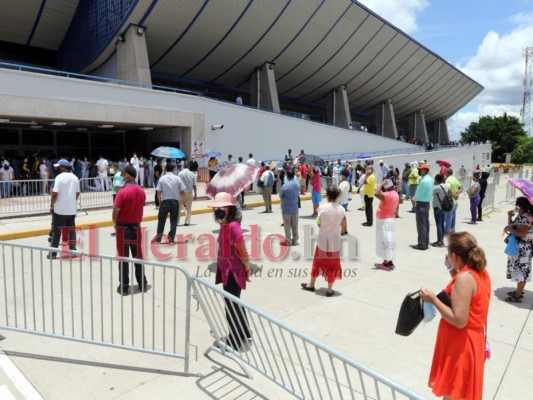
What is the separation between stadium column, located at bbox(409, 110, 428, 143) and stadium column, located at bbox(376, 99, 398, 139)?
11918 mm

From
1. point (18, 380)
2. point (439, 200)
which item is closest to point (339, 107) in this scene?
point (439, 200)

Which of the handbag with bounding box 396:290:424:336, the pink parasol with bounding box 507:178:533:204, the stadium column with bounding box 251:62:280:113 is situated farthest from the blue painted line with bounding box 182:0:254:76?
the handbag with bounding box 396:290:424:336

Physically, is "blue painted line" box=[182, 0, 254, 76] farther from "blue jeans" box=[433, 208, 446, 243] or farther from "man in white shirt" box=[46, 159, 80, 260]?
"man in white shirt" box=[46, 159, 80, 260]

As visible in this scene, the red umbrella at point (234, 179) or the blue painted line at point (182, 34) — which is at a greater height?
the blue painted line at point (182, 34)

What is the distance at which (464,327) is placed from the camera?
105 inches

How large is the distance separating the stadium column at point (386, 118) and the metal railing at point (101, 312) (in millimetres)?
48771

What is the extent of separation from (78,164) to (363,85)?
110ft

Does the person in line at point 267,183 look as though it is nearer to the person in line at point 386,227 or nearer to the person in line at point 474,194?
the person in line at point 386,227

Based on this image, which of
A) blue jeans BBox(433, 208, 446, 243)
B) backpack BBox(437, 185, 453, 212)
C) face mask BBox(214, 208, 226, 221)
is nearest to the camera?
face mask BBox(214, 208, 226, 221)

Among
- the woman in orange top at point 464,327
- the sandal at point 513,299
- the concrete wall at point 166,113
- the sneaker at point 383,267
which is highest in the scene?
the concrete wall at point 166,113

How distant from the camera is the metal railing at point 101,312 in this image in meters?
4.05

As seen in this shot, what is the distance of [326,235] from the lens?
5.81m

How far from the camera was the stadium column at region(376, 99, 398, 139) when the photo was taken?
50.9 metres

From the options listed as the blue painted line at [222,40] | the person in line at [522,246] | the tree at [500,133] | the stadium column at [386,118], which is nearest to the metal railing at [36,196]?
the person in line at [522,246]
